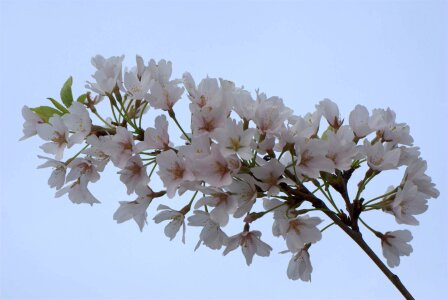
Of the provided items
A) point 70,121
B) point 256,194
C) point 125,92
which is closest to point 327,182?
point 256,194

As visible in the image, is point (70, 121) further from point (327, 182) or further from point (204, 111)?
point (327, 182)

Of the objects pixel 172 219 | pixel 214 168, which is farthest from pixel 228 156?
pixel 172 219

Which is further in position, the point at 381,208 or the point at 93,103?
the point at 93,103

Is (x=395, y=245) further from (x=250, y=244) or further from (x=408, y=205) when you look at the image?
(x=250, y=244)

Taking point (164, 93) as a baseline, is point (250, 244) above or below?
below

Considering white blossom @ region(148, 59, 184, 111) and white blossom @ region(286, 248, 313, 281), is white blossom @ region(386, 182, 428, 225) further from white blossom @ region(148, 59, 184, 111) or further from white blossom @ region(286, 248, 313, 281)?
white blossom @ region(148, 59, 184, 111)

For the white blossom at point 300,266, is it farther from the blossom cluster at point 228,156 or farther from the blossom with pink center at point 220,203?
the blossom with pink center at point 220,203

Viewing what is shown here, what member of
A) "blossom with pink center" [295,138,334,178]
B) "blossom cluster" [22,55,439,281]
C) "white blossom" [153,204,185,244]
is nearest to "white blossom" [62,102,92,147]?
"blossom cluster" [22,55,439,281]

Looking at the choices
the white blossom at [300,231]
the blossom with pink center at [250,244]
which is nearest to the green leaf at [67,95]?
the blossom with pink center at [250,244]
